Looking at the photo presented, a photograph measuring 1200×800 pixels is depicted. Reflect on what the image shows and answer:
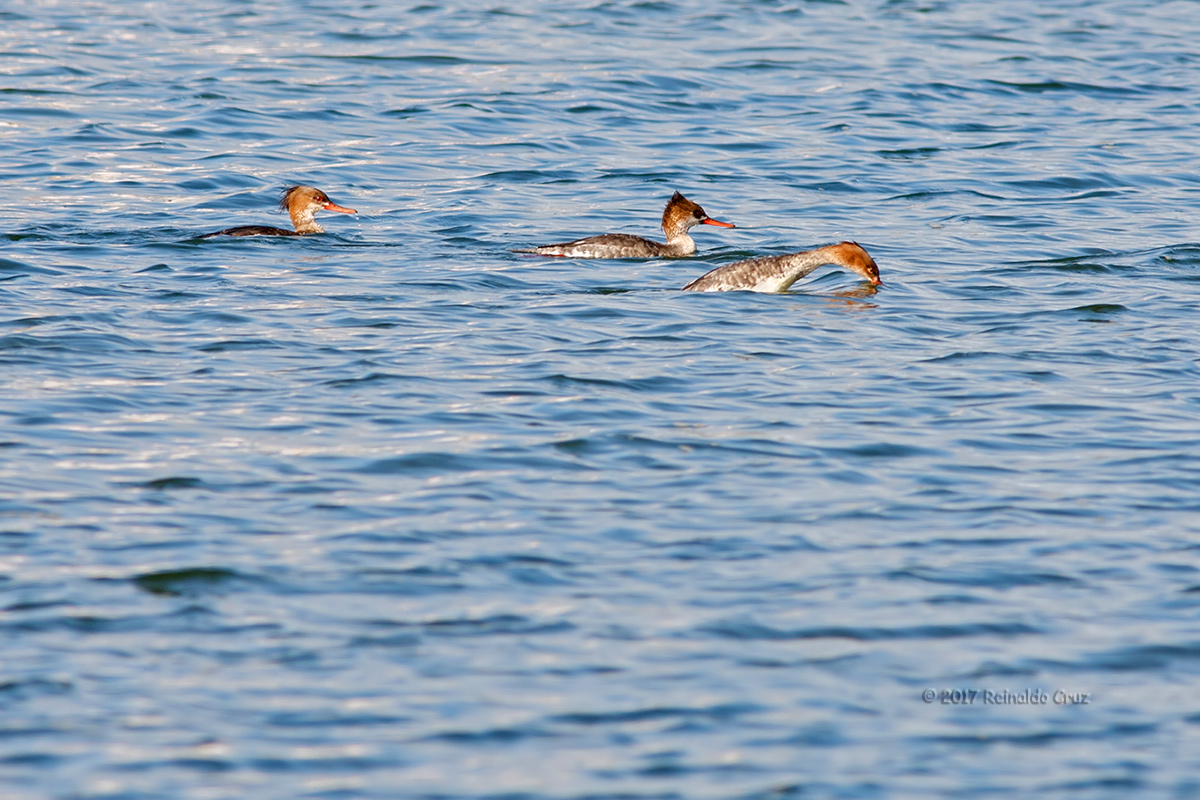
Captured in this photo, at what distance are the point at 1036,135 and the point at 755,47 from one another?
21.3 feet

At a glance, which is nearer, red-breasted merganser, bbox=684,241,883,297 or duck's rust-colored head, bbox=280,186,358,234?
red-breasted merganser, bbox=684,241,883,297

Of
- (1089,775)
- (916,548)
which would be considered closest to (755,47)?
(916,548)

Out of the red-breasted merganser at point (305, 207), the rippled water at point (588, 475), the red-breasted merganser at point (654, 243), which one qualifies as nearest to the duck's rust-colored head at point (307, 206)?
the red-breasted merganser at point (305, 207)

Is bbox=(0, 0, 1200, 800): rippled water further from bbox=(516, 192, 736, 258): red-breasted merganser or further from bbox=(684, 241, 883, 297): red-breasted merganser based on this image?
bbox=(684, 241, 883, 297): red-breasted merganser

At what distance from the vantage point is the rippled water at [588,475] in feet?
20.8

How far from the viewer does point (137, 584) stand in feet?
24.6

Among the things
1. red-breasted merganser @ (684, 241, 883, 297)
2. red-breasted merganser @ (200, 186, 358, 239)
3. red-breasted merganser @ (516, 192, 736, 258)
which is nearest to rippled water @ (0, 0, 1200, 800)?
red-breasted merganser @ (516, 192, 736, 258)

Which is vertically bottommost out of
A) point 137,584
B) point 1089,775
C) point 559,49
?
point 1089,775

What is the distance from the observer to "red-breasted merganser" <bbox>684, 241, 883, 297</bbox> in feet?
45.9

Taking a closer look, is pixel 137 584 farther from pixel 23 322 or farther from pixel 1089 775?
pixel 23 322

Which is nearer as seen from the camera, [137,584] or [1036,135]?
[137,584]

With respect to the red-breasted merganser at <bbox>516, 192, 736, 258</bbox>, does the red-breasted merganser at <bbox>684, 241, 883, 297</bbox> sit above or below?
below

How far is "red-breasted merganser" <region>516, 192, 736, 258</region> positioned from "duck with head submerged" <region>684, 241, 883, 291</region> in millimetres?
1208

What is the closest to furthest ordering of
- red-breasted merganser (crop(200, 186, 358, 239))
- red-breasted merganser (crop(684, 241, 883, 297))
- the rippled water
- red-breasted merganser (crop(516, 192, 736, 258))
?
1. the rippled water
2. red-breasted merganser (crop(684, 241, 883, 297))
3. red-breasted merganser (crop(516, 192, 736, 258))
4. red-breasted merganser (crop(200, 186, 358, 239))
